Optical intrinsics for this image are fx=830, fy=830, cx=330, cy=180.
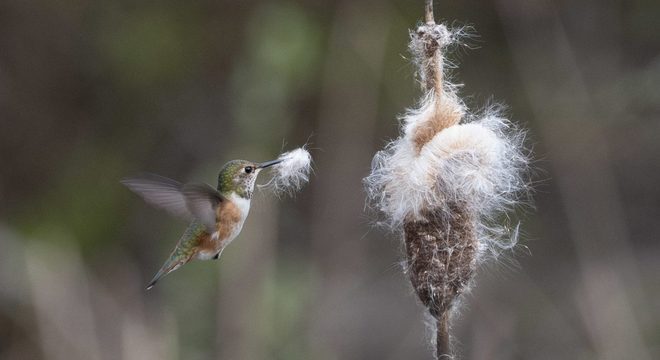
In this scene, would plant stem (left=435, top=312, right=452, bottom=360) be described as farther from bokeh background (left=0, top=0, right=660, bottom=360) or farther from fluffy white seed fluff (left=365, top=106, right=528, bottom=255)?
bokeh background (left=0, top=0, right=660, bottom=360)

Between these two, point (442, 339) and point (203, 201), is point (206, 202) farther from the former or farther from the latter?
point (442, 339)

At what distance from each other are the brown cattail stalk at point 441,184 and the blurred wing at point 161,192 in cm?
52

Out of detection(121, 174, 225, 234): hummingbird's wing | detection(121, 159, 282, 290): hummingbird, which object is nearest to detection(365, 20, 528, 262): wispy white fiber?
detection(121, 159, 282, 290): hummingbird

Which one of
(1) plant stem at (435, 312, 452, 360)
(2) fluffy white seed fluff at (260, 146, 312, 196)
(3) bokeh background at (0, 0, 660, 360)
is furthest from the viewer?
(3) bokeh background at (0, 0, 660, 360)

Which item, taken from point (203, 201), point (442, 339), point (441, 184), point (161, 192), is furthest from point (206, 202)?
point (442, 339)

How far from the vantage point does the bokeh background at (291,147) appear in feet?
A: 13.4

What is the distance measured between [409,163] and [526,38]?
3464 mm

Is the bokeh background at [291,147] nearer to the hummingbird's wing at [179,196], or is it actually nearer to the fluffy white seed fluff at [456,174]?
the fluffy white seed fluff at [456,174]

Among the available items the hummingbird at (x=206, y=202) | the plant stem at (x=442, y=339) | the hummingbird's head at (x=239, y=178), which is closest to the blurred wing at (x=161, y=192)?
the hummingbird at (x=206, y=202)

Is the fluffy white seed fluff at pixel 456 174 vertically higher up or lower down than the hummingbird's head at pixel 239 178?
lower down

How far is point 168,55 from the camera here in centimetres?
588

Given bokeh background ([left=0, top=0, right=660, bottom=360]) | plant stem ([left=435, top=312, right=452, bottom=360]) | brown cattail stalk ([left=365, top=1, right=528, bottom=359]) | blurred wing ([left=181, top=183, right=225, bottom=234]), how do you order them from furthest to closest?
bokeh background ([left=0, top=0, right=660, bottom=360]) < blurred wing ([left=181, top=183, right=225, bottom=234]) < brown cattail stalk ([left=365, top=1, right=528, bottom=359]) < plant stem ([left=435, top=312, right=452, bottom=360])

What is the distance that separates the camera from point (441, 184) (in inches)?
73.4

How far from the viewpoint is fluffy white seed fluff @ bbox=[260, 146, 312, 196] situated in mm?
2082
